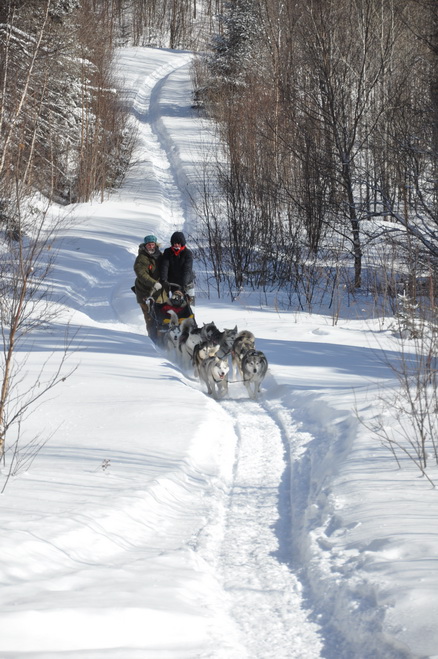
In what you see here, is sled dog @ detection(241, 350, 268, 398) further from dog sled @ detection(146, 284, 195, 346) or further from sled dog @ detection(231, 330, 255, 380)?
dog sled @ detection(146, 284, 195, 346)

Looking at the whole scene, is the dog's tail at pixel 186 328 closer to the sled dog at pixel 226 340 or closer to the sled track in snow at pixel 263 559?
the sled dog at pixel 226 340

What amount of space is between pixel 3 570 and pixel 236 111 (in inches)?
766

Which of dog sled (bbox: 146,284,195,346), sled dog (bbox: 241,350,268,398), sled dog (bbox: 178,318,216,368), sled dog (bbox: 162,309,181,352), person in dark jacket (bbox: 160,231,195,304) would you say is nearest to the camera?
sled dog (bbox: 241,350,268,398)

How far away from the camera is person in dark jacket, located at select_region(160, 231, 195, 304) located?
34.1 feet

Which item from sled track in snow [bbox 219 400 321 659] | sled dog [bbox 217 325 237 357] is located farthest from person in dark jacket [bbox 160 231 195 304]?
sled track in snow [bbox 219 400 321 659]

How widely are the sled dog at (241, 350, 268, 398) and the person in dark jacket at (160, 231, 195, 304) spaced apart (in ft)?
9.20

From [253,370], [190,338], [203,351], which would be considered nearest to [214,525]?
[253,370]

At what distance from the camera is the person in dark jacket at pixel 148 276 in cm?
1042

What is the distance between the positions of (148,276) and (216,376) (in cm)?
324

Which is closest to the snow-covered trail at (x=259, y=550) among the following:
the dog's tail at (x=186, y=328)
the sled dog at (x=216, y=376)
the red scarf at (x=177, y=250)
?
the sled dog at (x=216, y=376)

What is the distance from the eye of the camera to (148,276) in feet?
34.4

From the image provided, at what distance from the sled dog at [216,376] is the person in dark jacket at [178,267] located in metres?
2.57

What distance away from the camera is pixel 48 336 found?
991cm

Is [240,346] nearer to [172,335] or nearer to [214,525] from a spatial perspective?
[172,335]
